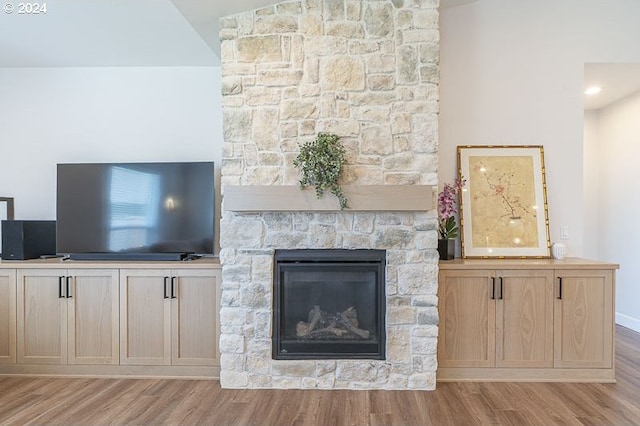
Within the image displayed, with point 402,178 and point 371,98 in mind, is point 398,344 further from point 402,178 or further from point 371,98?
point 371,98

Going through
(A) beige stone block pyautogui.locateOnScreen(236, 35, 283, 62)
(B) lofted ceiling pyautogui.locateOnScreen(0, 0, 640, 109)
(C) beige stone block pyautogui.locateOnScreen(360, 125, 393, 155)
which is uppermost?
(B) lofted ceiling pyautogui.locateOnScreen(0, 0, 640, 109)

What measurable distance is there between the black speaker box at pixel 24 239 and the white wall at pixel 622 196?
5920 mm

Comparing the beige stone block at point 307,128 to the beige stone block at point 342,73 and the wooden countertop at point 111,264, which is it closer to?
the beige stone block at point 342,73

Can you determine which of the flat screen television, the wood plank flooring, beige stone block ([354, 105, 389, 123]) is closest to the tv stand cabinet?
the wood plank flooring

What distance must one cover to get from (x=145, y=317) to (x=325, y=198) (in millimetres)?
1741

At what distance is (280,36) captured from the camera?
2.92 m

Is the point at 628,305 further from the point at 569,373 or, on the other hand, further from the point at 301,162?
the point at 301,162

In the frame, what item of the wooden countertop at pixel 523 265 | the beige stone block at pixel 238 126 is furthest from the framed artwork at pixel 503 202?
the beige stone block at pixel 238 126

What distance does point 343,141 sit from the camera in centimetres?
291

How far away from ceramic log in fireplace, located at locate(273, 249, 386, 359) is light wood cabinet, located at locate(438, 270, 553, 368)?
0.55 metres

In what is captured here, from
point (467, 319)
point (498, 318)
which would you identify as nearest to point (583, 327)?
point (498, 318)

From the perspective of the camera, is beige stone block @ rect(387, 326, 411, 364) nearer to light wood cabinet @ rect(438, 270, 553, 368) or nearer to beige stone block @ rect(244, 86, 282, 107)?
light wood cabinet @ rect(438, 270, 553, 368)

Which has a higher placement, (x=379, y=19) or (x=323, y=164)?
(x=379, y=19)

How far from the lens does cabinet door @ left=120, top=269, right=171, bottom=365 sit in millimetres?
3105
